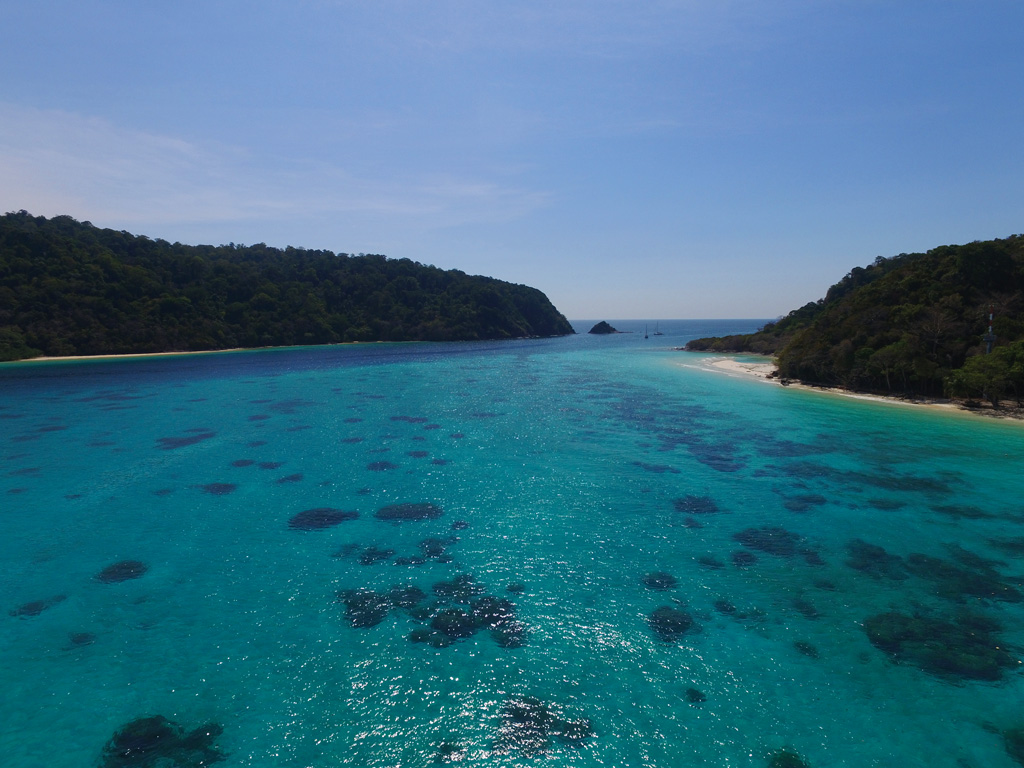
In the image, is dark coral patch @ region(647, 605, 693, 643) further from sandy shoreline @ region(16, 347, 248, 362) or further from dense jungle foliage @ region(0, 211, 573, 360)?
dense jungle foliage @ region(0, 211, 573, 360)

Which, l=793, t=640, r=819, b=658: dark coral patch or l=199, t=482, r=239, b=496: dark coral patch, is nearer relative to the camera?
l=793, t=640, r=819, b=658: dark coral patch

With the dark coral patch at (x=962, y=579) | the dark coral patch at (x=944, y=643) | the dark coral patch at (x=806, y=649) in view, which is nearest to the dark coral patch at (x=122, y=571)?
the dark coral patch at (x=806, y=649)

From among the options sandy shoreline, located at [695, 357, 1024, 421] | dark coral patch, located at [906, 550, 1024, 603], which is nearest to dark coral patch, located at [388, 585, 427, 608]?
dark coral patch, located at [906, 550, 1024, 603]

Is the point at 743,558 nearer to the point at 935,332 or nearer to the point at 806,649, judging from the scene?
the point at 806,649

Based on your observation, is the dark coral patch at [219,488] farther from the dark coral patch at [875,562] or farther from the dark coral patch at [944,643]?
the dark coral patch at [875,562]

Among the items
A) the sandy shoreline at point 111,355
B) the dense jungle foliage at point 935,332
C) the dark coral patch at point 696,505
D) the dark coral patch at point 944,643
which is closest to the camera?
the dark coral patch at point 944,643
